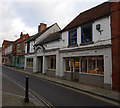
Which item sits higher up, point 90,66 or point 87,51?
point 87,51

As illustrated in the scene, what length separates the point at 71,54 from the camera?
12.2 m

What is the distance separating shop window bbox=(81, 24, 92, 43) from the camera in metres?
10.6

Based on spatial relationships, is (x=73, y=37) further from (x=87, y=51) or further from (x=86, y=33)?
(x=87, y=51)

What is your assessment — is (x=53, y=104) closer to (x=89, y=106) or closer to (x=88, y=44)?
(x=89, y=106)

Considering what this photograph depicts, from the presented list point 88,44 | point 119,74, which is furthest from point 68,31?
point 119,74

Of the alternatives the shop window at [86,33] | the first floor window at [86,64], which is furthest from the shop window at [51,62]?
the shop window at [86,33]

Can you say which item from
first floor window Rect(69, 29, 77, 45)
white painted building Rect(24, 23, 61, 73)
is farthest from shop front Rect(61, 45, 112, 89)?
white painted building Rect(24, 23, 61, 73)

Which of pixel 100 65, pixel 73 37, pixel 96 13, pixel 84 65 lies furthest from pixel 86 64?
pixel 96 13

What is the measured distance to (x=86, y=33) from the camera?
435 inches

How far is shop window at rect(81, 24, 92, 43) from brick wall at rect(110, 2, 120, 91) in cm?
237

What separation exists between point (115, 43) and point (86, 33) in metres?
3.52

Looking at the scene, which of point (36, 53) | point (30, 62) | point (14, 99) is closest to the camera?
point (14, 99)

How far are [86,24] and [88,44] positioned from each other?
240cm

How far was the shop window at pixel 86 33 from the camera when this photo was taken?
1064 centimetres
